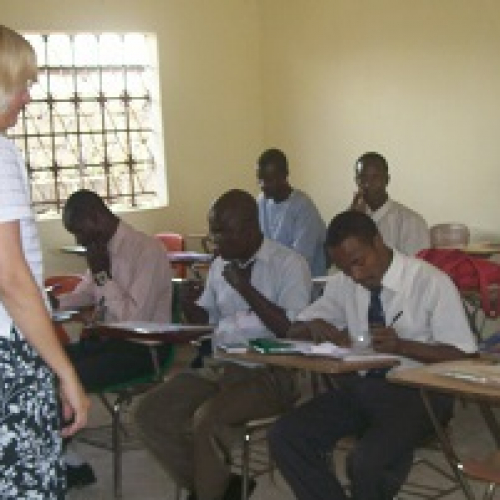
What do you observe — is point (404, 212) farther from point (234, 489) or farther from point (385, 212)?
point (234, 489)

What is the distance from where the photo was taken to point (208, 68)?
8695mm

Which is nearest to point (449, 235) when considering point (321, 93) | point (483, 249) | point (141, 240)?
point (483, 249)

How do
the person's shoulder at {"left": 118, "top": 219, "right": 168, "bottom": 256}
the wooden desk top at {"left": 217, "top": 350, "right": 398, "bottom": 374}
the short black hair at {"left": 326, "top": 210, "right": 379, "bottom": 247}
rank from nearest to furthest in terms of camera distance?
the wooden desk top at {"left": 217, "top": 350, "right": 398, "bottom": 374} → the short black hair at {"left": 326, "top": 210, "right": 379, "bottom": 247} → the person's shoulder at {"left": 118, "top": 219, "right": 168, "bottom": 256}

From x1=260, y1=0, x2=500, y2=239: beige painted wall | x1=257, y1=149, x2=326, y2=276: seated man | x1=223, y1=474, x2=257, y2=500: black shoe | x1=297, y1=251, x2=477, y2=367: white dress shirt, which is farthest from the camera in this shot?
x1=260, y1=0, x2=500, y2=239: beige painted wall

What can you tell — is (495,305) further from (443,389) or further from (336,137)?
(336,137)

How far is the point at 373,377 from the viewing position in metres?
3.98

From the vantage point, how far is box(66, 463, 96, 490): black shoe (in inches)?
201

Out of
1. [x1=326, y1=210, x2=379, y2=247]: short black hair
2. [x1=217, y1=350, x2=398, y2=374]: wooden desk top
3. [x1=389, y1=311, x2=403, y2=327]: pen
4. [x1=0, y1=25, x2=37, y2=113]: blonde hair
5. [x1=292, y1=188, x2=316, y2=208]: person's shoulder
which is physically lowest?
[x1=217, y1=350, x2=398, y2=374]: wooden desk top

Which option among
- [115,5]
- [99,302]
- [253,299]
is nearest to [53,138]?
[115,5]

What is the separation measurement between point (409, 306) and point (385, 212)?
2.52 meters

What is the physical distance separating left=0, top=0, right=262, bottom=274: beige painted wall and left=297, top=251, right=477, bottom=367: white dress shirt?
4093mm

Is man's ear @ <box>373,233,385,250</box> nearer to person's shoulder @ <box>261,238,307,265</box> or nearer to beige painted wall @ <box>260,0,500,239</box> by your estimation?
person's shoulder @ <box>261,238,307,265</box>

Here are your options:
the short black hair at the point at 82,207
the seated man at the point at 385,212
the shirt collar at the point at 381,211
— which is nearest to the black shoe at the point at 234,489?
the short black hair at the point at 82,207

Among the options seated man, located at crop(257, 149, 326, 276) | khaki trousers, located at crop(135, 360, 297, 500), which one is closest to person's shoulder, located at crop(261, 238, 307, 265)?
khaki trousers, located at crop(135, 360, 297, 500)
